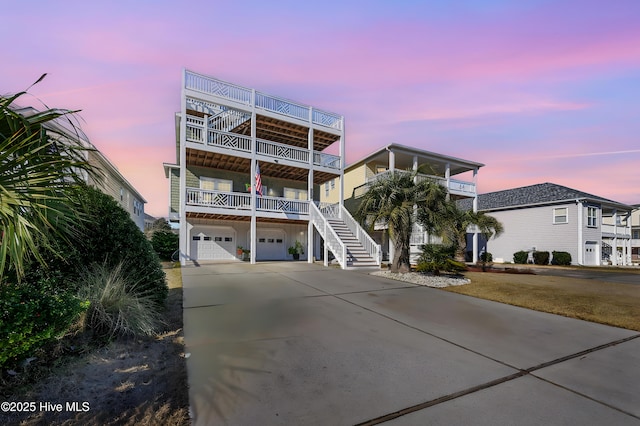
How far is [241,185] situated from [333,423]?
57.8 feet

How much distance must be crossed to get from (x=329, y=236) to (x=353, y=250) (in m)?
1.52

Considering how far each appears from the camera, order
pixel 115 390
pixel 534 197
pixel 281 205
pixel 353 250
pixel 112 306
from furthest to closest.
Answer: pixel 534 197 → pixel 281 205 → pixel 353 250 → pixel 112 306 → pixel 115 390

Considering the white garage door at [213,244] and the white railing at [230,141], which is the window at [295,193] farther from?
the white railing at [230,141]

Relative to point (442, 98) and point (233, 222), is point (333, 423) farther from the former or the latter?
point (233, 222)

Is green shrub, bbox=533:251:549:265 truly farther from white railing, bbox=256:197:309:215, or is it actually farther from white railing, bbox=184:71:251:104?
white railing, bbox=184:71:251:104

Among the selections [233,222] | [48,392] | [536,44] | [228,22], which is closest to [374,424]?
[48,392]

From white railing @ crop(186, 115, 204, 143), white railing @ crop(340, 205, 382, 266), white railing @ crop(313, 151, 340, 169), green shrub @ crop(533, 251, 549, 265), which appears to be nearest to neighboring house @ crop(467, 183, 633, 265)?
green shrub @ crop(533, 251, 549, 265)

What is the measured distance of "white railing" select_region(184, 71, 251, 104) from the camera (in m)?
14.5

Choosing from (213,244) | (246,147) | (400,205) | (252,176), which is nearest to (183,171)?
(252,176)

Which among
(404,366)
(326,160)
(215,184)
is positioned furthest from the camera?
(326,160)

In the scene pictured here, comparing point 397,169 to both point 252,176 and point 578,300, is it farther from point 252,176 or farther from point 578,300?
point 578,300

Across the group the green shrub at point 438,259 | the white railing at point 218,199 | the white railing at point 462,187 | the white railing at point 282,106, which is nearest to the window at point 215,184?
the white railing at point 218,199

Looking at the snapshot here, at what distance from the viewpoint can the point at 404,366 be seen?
3.39 m

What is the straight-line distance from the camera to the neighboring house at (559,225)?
22.4m
